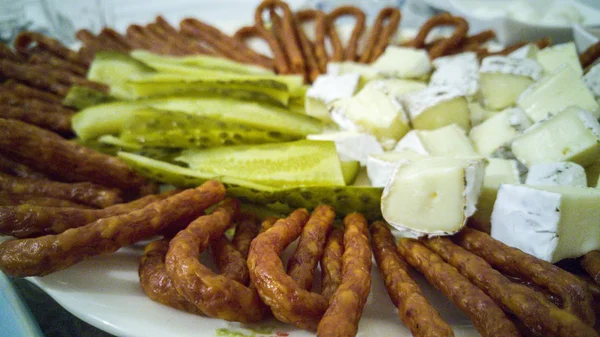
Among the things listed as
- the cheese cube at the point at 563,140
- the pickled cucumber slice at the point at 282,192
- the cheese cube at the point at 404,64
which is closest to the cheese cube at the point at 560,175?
the cheese cube at the point at 563,140

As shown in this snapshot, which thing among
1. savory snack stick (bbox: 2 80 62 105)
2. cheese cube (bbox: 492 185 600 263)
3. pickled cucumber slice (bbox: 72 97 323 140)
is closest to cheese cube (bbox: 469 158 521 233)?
cheese cube (bbox: 492 185 600 263)

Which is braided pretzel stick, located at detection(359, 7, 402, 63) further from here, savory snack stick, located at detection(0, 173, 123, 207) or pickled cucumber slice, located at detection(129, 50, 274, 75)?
savory snack stick, located at detection(0, 173, 123, 207)

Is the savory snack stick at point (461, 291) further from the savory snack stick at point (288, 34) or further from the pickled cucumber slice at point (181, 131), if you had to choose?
the savory snack stick at point (288, 34)

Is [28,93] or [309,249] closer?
[309,249]

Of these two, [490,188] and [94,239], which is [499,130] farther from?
[94,239]

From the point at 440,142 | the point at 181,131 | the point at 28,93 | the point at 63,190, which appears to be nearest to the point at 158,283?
the point at 63,190

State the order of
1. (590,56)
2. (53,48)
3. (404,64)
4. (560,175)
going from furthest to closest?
(53,48) < (404,64) < (590,56) < (560,175)

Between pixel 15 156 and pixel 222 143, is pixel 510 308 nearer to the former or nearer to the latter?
pixel 222 143
